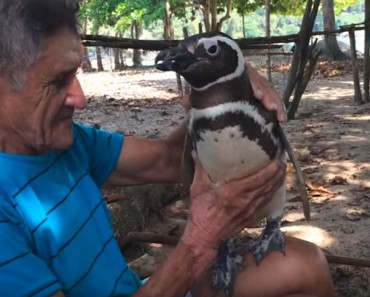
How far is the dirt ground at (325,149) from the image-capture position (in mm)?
2838

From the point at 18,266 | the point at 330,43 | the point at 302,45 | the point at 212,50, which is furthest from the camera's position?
the point at 330,43

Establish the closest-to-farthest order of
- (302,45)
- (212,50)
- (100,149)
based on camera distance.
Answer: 1. (212,50)
2. (100,149)
3. (302,45)

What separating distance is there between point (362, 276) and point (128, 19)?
16401 millimetres

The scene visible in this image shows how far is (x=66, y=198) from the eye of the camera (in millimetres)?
1347

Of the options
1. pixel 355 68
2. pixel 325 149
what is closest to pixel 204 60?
pixel 325 149

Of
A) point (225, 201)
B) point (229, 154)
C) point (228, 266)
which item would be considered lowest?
point (228, 266)

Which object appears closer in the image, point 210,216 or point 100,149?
point 210,216

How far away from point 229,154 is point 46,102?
1.53ft

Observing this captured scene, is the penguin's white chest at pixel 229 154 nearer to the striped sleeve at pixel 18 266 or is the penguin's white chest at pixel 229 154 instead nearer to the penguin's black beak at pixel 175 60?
the penguin's black beak at pixel 175 60

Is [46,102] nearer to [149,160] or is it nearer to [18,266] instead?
[18,266]

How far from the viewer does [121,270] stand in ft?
4.77

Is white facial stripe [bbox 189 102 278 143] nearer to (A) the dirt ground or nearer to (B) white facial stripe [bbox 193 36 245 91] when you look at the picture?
(B) white facial stripe [bbox 193 36 245 91]

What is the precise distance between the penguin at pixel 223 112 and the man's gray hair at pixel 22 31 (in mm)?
255

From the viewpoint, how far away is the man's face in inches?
48.2
